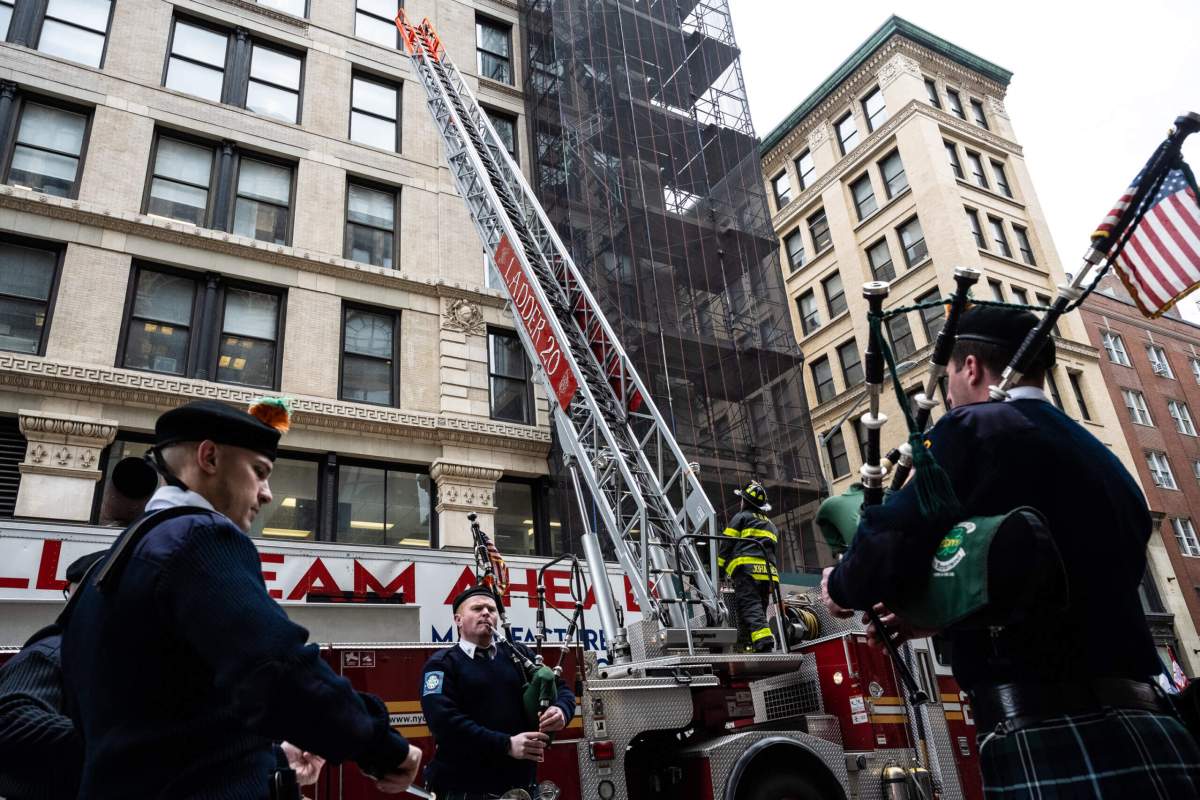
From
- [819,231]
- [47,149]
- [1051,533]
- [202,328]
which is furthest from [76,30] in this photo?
[819,231]

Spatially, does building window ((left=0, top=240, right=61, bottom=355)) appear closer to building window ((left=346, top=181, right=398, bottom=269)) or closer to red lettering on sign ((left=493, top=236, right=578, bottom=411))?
building window ((left=346, top=181, right=398, bottom=269))

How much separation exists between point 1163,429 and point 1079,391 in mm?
6536

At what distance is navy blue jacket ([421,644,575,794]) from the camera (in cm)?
484

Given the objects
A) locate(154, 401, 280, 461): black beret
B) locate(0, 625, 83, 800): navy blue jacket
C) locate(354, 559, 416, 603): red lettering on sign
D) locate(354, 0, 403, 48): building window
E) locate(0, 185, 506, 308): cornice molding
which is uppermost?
locate(354, 0, 403, 48): building window

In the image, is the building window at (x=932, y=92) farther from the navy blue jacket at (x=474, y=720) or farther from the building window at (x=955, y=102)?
the navy blue jacket at (x=474, y=720)

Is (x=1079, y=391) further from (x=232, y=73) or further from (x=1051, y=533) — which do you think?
(x=1051, y=533)

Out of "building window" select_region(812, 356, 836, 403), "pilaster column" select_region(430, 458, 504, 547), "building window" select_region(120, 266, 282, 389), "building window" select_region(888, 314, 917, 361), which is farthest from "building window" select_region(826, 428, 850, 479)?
"building window" select_region(120, 266, 282, 389)

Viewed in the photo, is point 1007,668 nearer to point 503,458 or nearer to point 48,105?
point 503,458

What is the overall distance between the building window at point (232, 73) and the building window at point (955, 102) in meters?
29.0

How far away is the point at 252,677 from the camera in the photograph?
190cm

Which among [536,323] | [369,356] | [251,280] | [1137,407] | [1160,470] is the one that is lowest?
[536,323]

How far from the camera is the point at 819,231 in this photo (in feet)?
124

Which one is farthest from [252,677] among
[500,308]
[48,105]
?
[48,105]

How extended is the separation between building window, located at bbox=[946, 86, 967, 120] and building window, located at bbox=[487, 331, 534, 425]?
1086 inches
